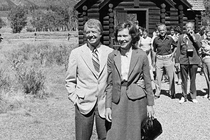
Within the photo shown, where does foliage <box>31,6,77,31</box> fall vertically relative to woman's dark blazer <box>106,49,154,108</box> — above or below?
above

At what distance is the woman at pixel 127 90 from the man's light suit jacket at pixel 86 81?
0.24ft

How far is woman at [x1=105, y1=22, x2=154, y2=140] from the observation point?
409cm

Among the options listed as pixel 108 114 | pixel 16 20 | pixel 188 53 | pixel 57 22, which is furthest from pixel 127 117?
pixel 57 22

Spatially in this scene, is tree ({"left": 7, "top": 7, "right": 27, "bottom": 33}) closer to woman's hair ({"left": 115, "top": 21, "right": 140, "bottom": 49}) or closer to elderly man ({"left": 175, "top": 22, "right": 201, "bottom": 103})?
elderly man ({"left": 175, "top": 22, "right": 201, "bottom": 103})

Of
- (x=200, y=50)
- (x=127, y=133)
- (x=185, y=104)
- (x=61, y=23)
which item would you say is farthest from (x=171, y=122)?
(x=61, y=23)

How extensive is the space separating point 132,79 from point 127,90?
0.13 meters

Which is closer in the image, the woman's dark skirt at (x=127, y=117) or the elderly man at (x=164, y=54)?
the woman's dark skirt at (x=127, y=117)

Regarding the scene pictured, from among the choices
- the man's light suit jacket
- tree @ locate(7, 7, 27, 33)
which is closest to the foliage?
tree @ locate(7, 7, 27, 33)

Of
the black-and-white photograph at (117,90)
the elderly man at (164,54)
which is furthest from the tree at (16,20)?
the elderly man at (164,54)

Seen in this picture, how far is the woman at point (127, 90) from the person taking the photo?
4.09 meters

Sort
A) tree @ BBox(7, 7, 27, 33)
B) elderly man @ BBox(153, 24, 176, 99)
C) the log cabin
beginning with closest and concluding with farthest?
elderly man @ BBox(153, 24, 176, 99), the log cabin, tree @ BBox(7, 7, 27, 33)

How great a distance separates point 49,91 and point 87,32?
6979mm

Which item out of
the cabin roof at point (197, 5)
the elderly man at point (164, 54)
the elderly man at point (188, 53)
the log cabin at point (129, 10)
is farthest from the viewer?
the cabin roof at point (197, 5)

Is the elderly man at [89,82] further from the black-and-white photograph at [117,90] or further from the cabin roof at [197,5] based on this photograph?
the cabin roof at [197,5]
